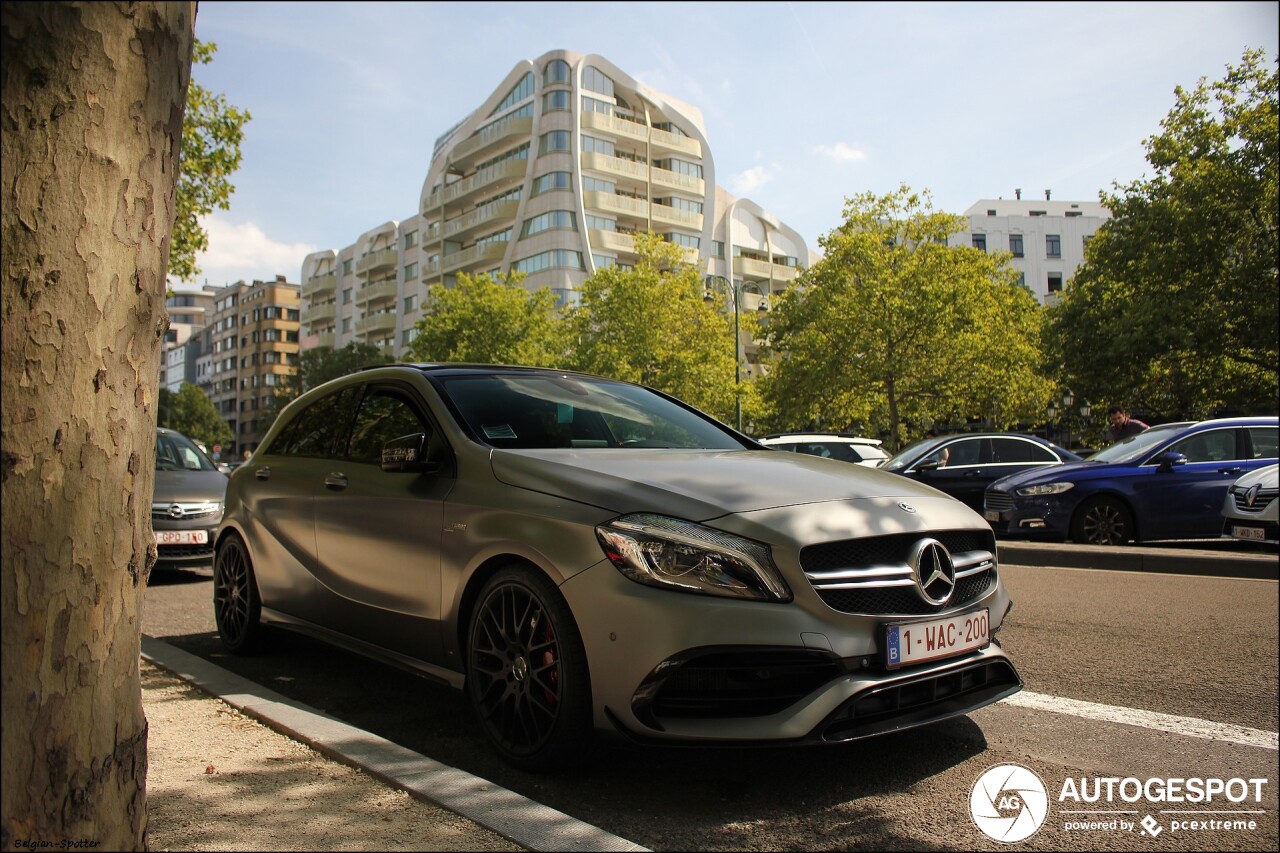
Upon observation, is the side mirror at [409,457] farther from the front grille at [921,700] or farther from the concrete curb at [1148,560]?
the concrete curb at [1148,560]

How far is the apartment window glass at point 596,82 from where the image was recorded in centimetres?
6675

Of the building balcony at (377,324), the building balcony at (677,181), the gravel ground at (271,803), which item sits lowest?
the gravel ground at (271,803)

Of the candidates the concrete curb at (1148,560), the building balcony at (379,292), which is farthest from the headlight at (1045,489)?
the building balcony at (379,292)

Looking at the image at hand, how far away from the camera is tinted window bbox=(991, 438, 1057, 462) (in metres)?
15.3

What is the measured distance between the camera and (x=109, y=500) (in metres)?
2.03

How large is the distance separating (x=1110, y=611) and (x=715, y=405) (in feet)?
124

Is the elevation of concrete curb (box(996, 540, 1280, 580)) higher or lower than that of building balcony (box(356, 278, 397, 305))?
lower

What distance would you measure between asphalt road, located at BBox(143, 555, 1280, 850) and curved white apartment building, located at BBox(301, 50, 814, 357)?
172 ft

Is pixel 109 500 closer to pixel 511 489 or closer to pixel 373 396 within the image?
pixel 511 489

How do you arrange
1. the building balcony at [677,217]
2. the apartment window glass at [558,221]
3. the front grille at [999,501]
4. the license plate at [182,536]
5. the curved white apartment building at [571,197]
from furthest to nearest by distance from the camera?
the building balcony at [677,217], the curved white apartment building at [571,197], the apartment window glass at [558,221], the front grille at [999,501], the license plate at [182,536]

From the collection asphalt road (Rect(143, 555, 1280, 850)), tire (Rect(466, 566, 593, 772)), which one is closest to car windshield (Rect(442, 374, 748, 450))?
tire (Rect(466, 566, 593, 772))

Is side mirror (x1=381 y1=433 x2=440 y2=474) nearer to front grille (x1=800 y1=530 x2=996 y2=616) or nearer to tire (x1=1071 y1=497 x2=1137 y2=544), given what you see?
front grille (x1=800 y1=530 x2=996 y2=616)

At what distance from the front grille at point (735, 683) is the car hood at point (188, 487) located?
7897mm

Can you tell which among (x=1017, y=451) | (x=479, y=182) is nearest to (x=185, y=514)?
(x=1017, y=451)
